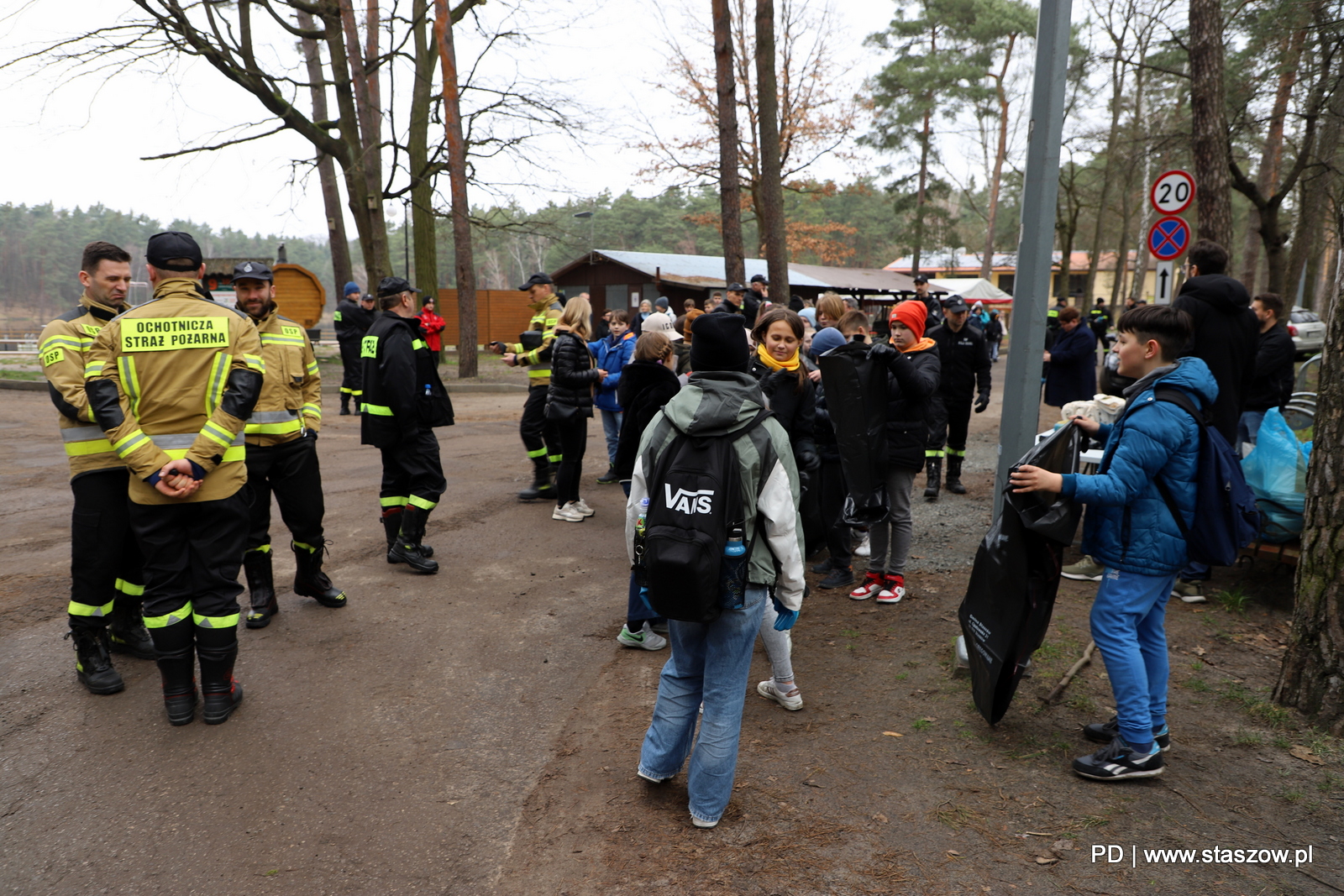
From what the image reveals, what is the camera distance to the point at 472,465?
31.7ft

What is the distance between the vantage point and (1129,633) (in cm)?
318

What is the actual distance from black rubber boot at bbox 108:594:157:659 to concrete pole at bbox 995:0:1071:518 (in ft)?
14.6

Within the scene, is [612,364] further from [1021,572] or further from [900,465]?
[1021,572]

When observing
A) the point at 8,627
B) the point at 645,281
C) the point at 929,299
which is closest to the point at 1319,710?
the point at 8,627

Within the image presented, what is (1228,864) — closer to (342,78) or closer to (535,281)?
(535,281)

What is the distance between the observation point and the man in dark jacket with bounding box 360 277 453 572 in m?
5.47

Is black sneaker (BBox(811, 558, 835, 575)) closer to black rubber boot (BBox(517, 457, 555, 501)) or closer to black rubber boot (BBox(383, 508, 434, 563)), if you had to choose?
black rubber boot (BBox(383, 508, 434, 563))

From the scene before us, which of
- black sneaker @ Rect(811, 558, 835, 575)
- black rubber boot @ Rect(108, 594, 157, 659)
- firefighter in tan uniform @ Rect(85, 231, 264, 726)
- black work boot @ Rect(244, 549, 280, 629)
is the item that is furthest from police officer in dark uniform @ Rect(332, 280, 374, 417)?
firefighter in tan uniform @ Rect(85, 231, 264, 726)

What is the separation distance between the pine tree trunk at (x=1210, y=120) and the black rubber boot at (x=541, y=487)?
362 inches

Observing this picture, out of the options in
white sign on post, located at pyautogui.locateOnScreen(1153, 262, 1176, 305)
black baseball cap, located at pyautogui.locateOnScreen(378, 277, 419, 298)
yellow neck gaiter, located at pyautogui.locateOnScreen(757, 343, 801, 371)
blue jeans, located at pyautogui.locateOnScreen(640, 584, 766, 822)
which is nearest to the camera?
blue jeans, located at pyautogui.locateOnScreen(640, 584, 766, 822)

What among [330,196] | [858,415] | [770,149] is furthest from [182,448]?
[330,196]

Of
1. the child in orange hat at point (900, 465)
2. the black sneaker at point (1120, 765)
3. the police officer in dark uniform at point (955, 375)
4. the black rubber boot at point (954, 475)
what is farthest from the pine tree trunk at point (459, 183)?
the black sneaker at point (1120, 765)

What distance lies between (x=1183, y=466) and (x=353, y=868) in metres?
3.30

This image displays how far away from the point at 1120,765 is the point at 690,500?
2054 millimetres
